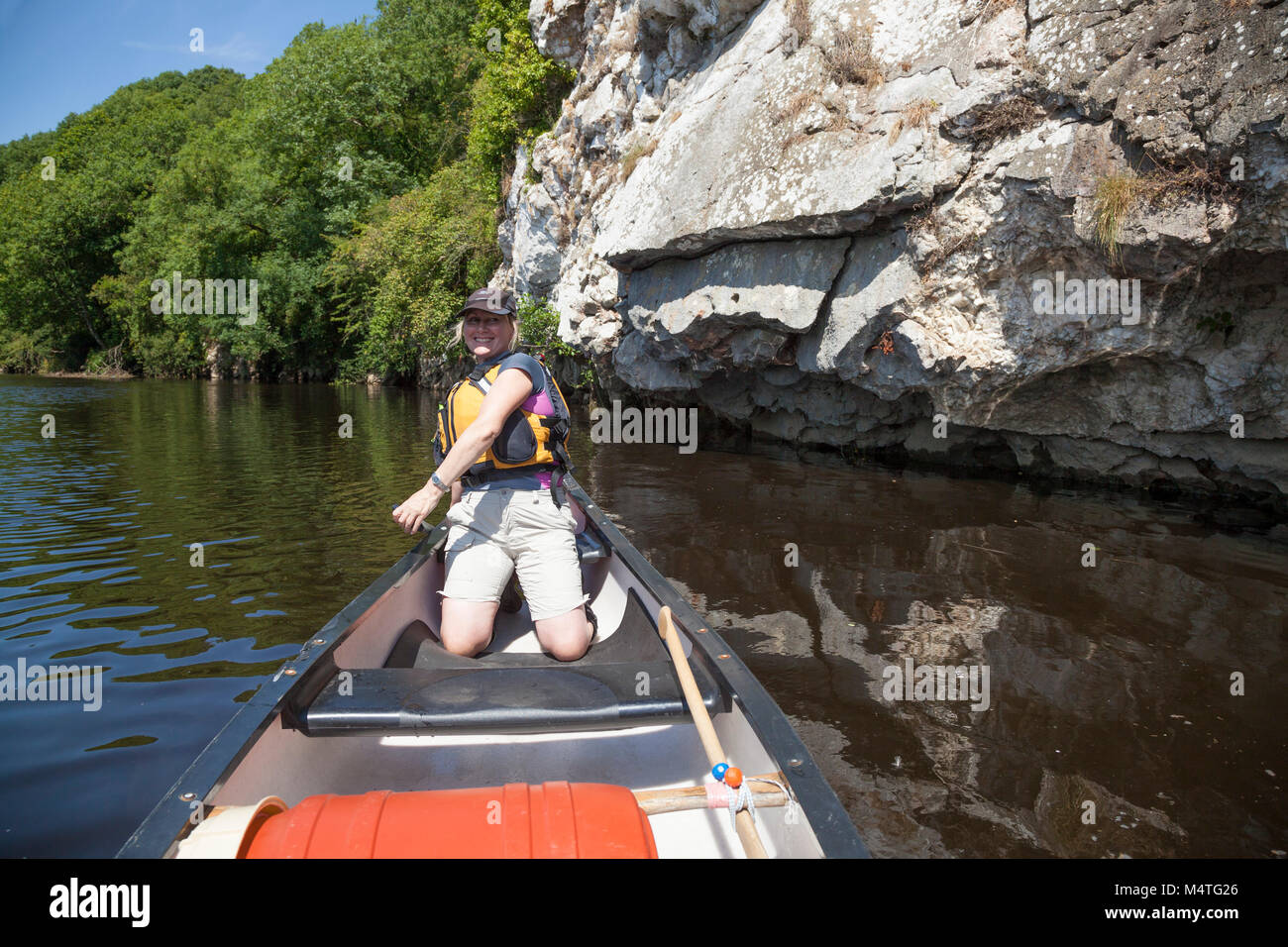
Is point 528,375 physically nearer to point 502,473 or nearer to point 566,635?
point 502,473

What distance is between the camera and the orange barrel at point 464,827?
1821 millimetres

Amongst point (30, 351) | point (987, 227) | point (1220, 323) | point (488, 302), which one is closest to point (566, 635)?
point (488, 302)

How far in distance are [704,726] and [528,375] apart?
2150 millimetres

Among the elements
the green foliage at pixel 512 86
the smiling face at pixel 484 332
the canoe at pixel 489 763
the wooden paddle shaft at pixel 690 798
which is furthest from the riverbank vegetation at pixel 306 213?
the wooden paddle shaft at pixel 690 798

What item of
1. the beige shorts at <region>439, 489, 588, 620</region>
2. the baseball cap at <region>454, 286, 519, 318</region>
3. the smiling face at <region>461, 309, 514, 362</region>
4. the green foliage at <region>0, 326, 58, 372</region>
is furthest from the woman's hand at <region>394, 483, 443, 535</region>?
the green foliage at <region>0, 326, 58, 372</region>

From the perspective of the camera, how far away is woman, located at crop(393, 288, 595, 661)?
13.3 feet

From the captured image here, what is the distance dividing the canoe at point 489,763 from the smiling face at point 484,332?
142 centimetres

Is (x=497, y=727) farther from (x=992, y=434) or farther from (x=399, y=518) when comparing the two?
(x=992, y=434)

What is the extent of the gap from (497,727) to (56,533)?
22.8 feet

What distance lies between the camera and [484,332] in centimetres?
417

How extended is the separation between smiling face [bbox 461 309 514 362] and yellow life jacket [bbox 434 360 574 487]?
111mm

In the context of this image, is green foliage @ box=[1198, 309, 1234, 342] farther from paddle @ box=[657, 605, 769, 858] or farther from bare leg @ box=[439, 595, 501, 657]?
bare leg @ box=[439, 595, 501, 657]

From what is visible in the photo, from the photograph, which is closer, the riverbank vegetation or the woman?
the woman
